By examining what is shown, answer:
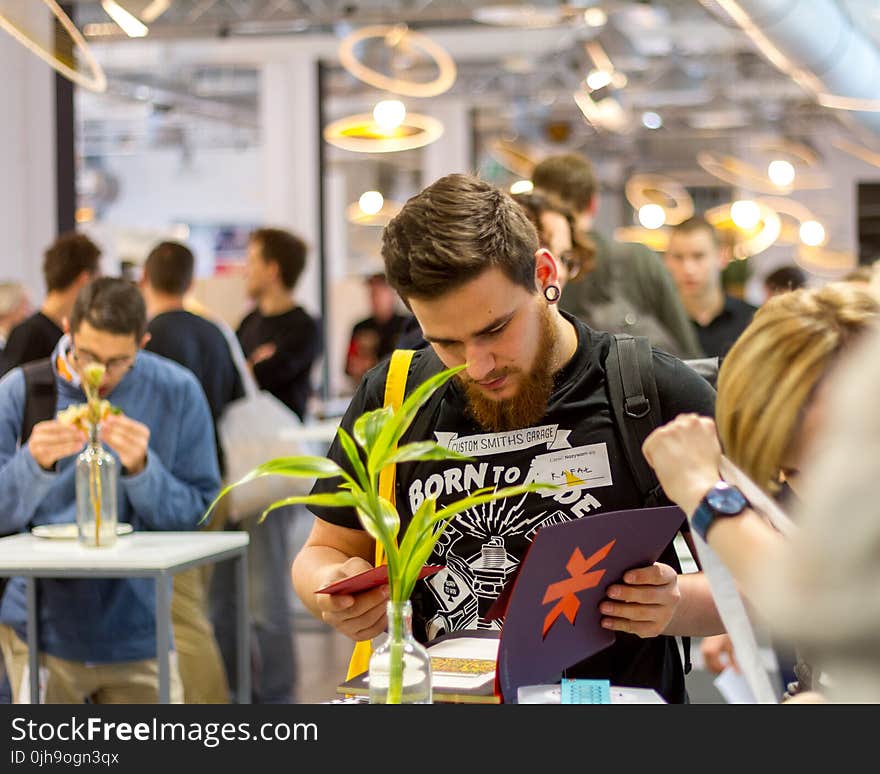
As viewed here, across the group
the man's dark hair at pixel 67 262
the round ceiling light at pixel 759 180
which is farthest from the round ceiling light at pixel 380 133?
the round ceiling light at pixel 759 180

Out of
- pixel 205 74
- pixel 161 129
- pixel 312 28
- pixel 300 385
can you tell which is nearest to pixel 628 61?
pixel 312 28

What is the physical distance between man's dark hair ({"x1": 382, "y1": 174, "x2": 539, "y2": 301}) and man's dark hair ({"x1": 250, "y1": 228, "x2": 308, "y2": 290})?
13.8ft

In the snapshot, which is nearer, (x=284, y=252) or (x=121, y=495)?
(x=121, y=495)

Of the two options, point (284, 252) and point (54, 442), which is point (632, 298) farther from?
point (284, 252)

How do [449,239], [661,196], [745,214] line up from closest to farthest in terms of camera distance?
[449,239], [745,214], [661,196]

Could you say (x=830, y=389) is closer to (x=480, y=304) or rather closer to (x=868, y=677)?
(x=868, y=677)

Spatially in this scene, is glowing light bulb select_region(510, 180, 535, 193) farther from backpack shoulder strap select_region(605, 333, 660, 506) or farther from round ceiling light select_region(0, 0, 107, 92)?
backpack shoulder strap select_region(605, 333, 660, 506)

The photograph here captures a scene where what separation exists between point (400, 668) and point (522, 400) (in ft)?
2.16

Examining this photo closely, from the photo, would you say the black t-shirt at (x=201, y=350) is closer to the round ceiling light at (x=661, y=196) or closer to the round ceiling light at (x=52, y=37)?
the round ceiling light at (x=52, y=37)

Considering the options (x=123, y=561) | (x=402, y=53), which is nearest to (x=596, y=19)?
(x=402, y=53)

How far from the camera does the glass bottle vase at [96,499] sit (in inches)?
139

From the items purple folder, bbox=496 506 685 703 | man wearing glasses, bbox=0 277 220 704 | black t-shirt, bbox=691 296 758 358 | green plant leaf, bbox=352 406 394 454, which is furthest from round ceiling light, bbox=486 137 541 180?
green plant leaf, bbox=352 406 394 454

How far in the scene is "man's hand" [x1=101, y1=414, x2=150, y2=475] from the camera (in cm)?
357

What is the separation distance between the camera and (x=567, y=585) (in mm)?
1642
